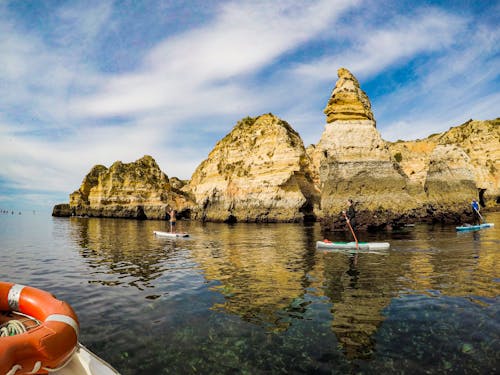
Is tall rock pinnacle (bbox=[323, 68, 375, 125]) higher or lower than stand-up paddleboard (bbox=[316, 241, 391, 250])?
higher

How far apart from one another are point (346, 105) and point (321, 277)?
75.8 ft

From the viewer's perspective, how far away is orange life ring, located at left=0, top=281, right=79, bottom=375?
128 inches

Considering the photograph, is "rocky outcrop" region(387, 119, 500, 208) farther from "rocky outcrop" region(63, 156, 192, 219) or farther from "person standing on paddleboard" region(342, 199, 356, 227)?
"rocky outcrop" region(63, 156, 192, 219)

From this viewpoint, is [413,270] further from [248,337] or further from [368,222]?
[368,222]

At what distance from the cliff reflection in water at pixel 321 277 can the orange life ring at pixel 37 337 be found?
14.8ft

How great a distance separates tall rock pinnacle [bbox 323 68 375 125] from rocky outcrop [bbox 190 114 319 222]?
2186 cm

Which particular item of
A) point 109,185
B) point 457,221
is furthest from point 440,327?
point 109,185

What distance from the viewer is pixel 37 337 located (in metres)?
3.54

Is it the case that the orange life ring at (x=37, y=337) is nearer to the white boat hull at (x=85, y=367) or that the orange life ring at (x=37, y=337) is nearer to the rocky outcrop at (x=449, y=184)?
the white boat hull at (x=85, y=367)

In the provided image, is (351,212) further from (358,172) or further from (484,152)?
(484,152)

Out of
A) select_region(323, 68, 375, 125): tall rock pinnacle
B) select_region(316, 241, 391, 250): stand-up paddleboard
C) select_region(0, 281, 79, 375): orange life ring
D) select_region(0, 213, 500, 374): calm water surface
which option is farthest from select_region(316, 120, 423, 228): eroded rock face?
select_region(0, 281, 79, 375): orange life ring

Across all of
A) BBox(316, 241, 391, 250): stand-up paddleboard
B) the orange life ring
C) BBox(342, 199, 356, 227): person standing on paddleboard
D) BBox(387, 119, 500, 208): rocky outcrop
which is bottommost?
BBox(316, 241, 391, 250): stand-up paddleboard

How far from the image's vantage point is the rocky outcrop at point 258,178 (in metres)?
52.2

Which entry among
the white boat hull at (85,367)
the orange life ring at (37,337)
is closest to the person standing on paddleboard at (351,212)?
the white boat hull at (85,367)
